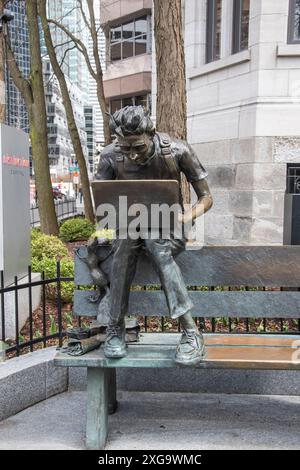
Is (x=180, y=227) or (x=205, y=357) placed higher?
(x=180, y=227)

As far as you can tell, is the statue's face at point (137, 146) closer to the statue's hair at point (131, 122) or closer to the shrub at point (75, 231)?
the statue's hair at point (131, 122)

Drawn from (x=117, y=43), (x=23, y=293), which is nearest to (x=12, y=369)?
(x=23, y=293)

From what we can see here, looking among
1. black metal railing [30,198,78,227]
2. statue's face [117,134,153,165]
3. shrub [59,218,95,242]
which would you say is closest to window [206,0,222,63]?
shrub [59,218,95,242]

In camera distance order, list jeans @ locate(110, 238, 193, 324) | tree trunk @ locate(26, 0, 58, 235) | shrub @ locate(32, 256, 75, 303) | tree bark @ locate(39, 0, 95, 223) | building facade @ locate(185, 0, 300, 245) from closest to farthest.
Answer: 1. jeans @ locate(110, 238, 193, 324)
2. shrub @ locate(32, 256, 75, 303)
3. building facade @ locate(185, 0, 300, 245)
4. tree trunk @ locate(26, 0, 58, 235)
5. tree bark @ locate(39, 0, 95, 223)

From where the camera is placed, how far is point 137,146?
334 centimetres

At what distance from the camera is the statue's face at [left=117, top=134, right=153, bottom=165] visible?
10.9 feet

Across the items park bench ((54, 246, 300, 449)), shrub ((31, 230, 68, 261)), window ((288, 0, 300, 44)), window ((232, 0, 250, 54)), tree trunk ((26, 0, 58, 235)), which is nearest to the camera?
park bench ((54, 246, 300, 449))

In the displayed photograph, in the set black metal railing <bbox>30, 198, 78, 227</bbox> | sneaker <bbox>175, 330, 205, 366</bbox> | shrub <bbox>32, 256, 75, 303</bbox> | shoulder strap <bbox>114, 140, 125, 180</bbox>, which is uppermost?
shoulder strap <bbox>114, 140, 125, 180</bbox>

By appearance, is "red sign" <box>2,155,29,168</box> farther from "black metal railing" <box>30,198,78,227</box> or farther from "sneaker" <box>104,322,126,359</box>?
"black metal railing" <box>30,198,78,227</box>

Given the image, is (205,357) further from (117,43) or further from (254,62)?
(117,43)

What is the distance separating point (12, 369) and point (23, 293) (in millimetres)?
2121

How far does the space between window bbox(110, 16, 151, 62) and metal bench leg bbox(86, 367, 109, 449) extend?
30693 mm

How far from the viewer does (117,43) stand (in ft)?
111

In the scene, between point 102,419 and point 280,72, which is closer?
point 102,419
